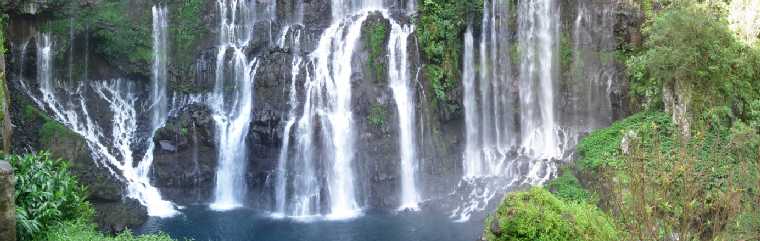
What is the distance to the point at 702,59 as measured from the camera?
64.3ft

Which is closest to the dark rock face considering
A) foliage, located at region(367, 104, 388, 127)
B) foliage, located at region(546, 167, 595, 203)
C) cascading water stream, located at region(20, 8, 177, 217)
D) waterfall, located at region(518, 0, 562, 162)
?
cascading water stream, located at region(20, 8, 177, 217)

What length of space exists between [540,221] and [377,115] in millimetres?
13597

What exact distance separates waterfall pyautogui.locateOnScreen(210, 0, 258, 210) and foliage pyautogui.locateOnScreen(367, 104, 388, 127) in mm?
4281

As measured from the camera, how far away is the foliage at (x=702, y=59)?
19234mm

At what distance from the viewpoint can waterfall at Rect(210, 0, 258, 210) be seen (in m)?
24.1

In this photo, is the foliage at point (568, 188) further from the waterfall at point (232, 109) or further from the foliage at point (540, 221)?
the waterfall at point (232, 109)

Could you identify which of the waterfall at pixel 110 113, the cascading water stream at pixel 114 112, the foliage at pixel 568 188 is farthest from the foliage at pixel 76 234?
the foliage at pixel 568 188

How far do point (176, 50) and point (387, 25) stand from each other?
26.5 ft

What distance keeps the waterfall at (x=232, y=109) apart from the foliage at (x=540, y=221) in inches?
563

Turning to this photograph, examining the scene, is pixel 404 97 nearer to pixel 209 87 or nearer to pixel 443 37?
pixel 443 37

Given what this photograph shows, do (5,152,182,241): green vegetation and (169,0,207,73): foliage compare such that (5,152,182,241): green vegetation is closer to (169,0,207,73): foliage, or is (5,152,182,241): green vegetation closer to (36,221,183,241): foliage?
(36,221,183,241): foliage

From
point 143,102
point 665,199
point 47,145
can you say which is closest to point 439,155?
point 143,102

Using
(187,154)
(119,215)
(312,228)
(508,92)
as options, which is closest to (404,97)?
(508,92)

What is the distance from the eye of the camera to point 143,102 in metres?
25.3
